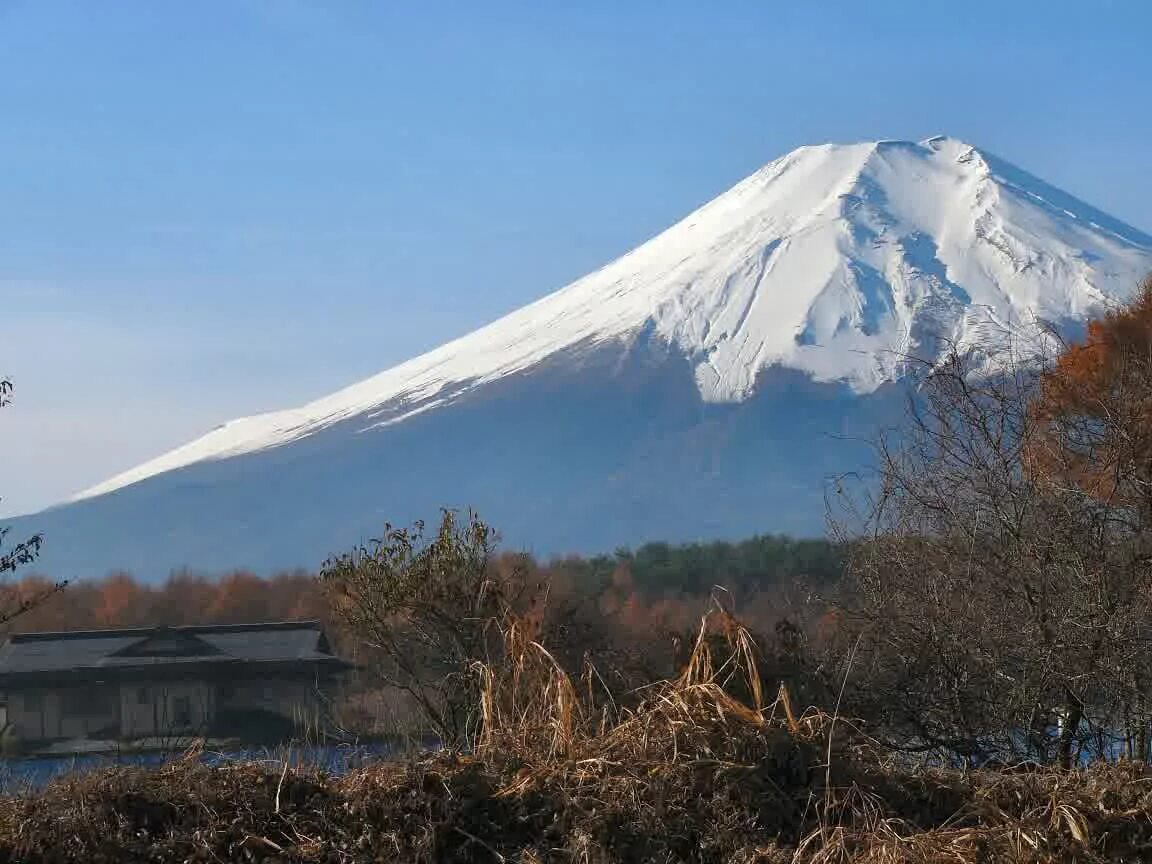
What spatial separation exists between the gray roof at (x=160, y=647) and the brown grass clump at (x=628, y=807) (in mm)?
32309

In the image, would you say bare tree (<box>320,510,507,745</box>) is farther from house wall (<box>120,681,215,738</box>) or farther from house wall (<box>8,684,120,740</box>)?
house wall (<box>8,684,120,740</box>)

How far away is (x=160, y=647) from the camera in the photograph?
43.8 metres

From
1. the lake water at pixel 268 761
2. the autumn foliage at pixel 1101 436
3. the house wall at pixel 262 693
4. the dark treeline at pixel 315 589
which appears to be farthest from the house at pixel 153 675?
the lake water at pixel 268 761

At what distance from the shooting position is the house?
3769 cm

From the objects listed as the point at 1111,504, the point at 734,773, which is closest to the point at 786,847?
the point at 734,773

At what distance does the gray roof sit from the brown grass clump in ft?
106

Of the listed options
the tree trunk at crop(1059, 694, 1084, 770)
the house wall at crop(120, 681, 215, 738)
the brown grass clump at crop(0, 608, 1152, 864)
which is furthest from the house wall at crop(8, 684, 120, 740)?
the brown grass clump at crop(0, 608, 1152, 864)

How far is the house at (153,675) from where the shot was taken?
37.7 m

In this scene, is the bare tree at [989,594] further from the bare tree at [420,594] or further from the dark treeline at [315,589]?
the dark treeline at [315,589]

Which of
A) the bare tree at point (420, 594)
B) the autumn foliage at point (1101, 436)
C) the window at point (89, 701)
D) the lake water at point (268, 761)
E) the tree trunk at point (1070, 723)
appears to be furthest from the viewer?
the window at point (89, 701)

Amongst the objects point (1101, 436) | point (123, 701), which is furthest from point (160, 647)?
point (1101, 436)

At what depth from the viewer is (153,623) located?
2389 inches

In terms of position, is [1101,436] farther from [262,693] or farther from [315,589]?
[315,589]

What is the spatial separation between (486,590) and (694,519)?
186 m
